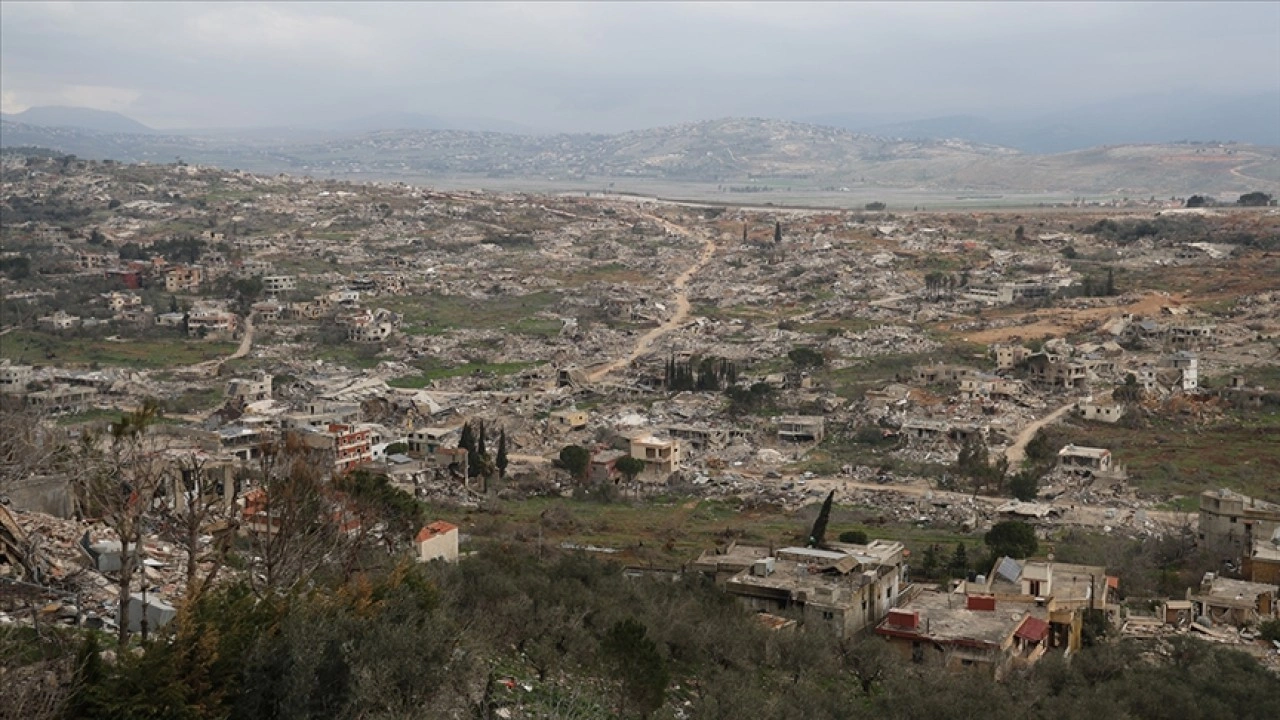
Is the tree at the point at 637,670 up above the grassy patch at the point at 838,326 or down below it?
above

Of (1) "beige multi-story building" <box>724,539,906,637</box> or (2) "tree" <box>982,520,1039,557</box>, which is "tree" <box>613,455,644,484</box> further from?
(2) "tree" <box>982,520,1039,557</box>

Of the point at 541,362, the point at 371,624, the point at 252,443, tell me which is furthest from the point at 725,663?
the point at 541,362

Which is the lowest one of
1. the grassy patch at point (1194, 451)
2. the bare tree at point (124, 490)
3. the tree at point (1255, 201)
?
the grassy patch at point (1194, 451)

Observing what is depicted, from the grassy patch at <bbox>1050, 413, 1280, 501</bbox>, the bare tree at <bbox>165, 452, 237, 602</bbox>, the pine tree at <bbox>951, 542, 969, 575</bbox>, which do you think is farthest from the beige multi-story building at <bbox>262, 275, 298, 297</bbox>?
the pine tree at <bbox>951, 542, 969, 575</bbox>

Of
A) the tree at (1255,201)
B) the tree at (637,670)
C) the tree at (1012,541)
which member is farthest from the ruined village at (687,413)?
the tree at (1255,201)

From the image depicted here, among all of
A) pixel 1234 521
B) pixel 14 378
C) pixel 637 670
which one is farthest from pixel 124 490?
pixel 14 378

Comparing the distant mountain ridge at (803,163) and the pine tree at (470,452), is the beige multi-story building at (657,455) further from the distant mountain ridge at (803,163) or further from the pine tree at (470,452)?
the distant mountain ridge at (803,163)
